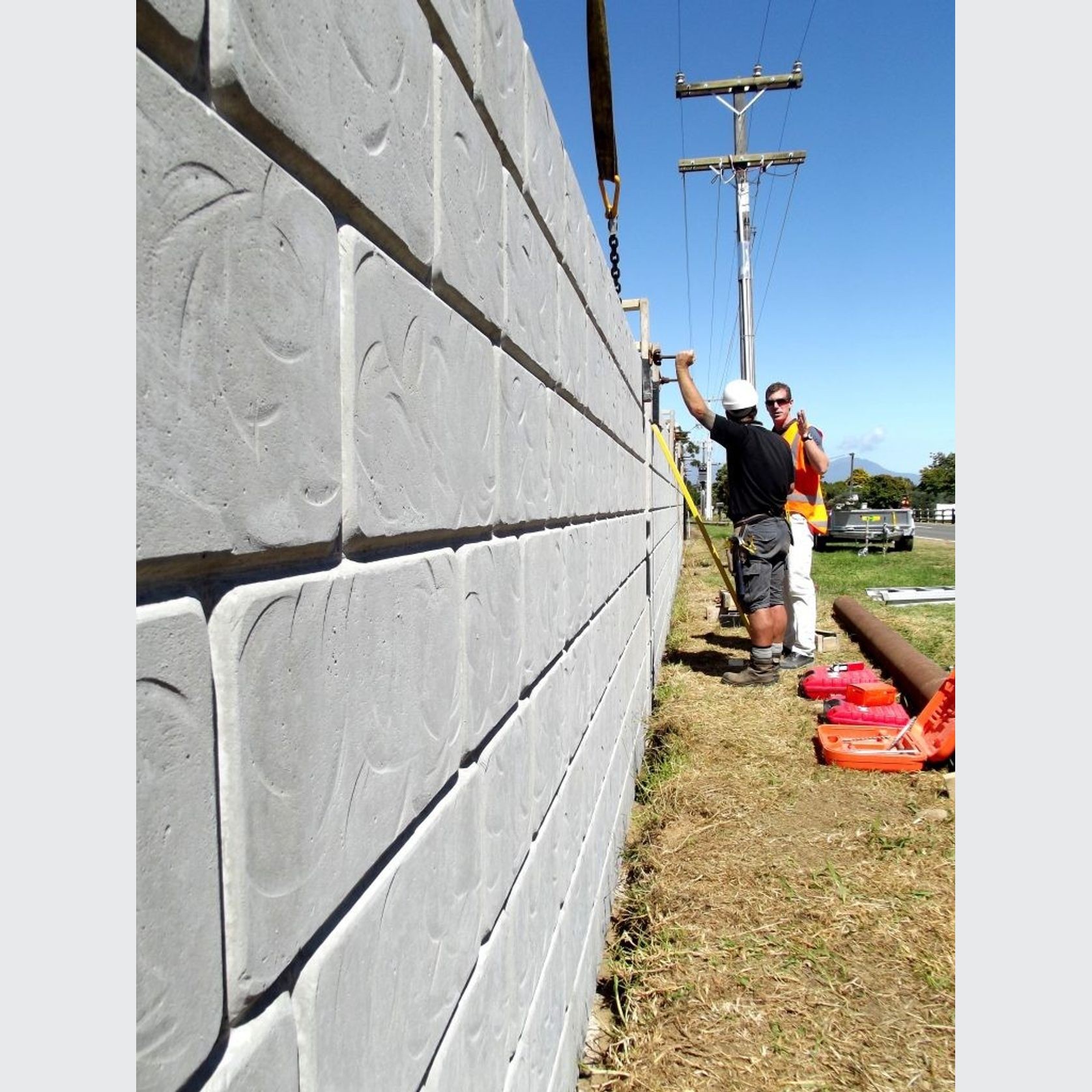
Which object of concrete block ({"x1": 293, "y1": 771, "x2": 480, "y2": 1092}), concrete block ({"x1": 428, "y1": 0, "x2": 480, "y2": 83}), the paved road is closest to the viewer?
concrete block ({"x1": 293, "y1": 771, "x2": 480, "y2": 1092})

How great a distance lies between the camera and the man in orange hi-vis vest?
6.96 meters

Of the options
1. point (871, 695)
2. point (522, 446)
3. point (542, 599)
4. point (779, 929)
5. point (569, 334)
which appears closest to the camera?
point (522, 446)

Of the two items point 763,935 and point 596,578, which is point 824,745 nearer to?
point 763,935

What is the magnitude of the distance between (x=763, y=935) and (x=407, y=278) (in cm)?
283

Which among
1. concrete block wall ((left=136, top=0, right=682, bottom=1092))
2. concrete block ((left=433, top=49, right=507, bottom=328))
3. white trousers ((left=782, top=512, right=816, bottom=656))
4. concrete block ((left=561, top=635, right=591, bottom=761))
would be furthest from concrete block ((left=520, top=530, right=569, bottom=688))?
white trousers ((left=782, top=512, right=816, bottom=656))

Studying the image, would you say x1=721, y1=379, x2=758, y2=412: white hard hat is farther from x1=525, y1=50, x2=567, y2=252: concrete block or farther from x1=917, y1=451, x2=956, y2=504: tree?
x1=917, y1=451, x2=956, y2=504: tree

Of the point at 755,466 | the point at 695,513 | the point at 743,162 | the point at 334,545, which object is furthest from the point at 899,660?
the point at 743,162

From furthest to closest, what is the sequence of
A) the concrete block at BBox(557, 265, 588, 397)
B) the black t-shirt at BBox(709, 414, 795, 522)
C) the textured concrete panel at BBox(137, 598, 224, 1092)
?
the black t-shirt at BBox(709, 414, 795, 522) < the concrete block at BBox(557, 265, 588, 397) < the textured concrete panel at BBox(137, 598, 224, 1092)

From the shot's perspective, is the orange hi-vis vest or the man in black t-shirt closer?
the man in black t-shirt

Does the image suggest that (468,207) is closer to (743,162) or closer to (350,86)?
(350,86)

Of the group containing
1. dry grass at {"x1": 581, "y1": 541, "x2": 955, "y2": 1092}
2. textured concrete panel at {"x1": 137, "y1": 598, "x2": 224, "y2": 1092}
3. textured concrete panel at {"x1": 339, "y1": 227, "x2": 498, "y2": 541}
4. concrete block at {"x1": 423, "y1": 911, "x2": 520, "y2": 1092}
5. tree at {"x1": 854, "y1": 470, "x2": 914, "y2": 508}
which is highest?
tree at {"x1": 854, "y1": 470, "x2": 914, "y2": 508}

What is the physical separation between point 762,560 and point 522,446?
534cm

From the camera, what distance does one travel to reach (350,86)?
743 millimetres

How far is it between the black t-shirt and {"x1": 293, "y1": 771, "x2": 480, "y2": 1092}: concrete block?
5.62 m
